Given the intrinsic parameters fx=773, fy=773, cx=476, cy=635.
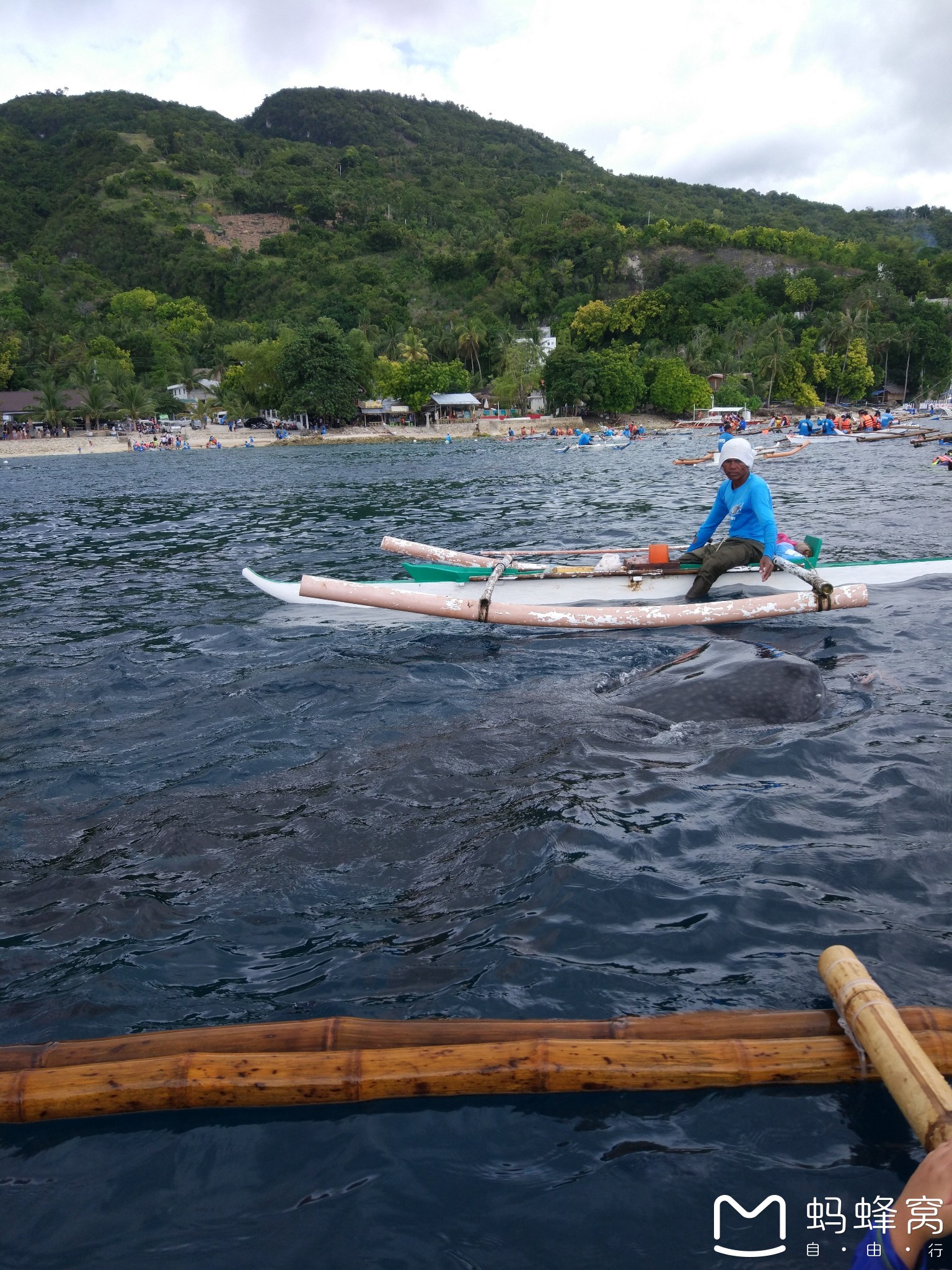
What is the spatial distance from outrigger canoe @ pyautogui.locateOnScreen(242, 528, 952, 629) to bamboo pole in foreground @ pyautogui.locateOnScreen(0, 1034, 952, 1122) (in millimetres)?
6771

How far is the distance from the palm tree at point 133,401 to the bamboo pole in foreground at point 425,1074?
10491 cm

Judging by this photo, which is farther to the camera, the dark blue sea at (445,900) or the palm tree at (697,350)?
the palm tree at (697,350)

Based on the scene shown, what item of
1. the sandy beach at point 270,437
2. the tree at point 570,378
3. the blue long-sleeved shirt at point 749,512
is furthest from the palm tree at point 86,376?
the blue long-sleeved shirt at point 749,512

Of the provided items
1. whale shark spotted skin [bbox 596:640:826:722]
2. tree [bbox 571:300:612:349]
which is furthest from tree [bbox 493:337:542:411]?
whale shark spotted skin [bbox 596:640:826:722]

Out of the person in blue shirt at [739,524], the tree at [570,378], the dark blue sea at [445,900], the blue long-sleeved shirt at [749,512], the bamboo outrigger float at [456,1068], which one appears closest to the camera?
the dark blue sea at [445,900]

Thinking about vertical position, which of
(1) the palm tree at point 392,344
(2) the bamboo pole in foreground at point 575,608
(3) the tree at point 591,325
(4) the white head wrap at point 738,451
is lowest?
(2) the bamboo pole in foreground at point 575,608

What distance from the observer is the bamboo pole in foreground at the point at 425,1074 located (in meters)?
2.94

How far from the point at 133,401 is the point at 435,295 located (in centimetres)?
8450

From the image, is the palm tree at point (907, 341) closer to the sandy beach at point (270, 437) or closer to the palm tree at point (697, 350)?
the palm tree at point (697, 350)

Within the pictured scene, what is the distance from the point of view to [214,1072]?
296 centimetres

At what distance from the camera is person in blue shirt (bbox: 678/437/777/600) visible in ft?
33.1

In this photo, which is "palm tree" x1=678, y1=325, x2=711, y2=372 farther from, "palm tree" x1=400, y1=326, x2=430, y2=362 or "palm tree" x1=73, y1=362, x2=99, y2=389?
"palm tree" x1=73, y1=362, x2=99, y2=389

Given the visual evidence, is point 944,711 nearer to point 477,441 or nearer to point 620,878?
point 620,878

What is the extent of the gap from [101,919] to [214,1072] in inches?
79.3
